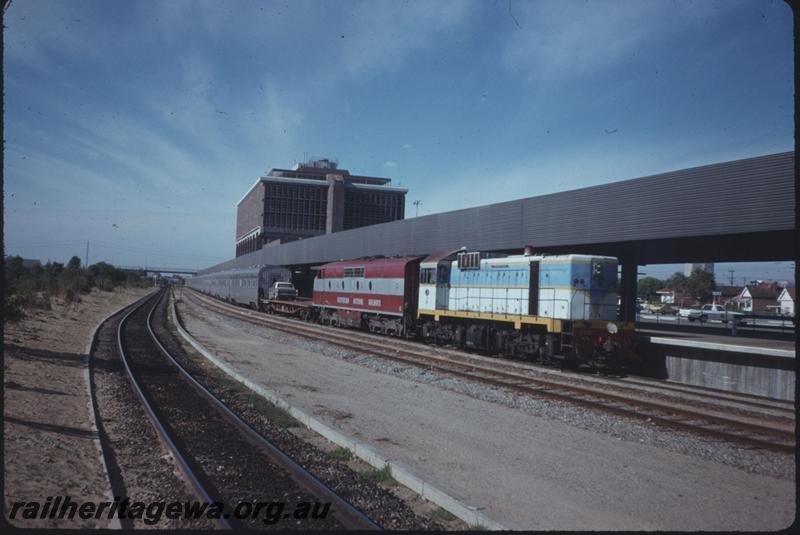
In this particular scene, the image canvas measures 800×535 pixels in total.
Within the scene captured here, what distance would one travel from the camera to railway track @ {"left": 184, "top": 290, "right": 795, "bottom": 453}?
9.05 m

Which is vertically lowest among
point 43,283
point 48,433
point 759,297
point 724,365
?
point 48,433

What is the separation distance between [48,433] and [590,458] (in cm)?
787

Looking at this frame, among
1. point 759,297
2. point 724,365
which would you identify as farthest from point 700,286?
point 724,365

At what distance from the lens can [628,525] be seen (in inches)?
208

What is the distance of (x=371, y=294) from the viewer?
2628cm

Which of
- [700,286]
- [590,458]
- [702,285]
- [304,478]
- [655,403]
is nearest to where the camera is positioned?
[304,478]

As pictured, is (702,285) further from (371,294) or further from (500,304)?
(500,304)

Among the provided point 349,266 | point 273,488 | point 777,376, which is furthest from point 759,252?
point 273,488

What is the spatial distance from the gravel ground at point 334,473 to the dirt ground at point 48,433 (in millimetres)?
2393

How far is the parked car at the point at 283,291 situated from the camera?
38719 millimetres

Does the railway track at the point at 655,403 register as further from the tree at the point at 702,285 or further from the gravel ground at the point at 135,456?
the tree at the point at 702,285

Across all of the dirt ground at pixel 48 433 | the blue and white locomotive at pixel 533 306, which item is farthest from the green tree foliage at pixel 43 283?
the blue and white locomotive at pixel 533 306

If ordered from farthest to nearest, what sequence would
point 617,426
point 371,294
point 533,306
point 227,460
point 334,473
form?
point 371,294
point 533,306
point 617,426
point 227,460
point 334,473

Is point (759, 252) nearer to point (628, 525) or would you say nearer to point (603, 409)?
point (603, 409)
